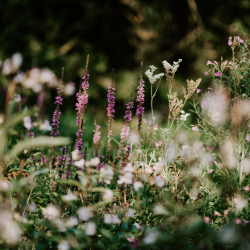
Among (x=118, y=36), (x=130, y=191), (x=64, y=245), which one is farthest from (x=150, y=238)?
(x=118, y=36)

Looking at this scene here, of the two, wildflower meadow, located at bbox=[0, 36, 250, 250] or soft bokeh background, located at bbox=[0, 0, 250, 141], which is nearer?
wildflower meadow, located at bbox=[0, 36, 250, 250]

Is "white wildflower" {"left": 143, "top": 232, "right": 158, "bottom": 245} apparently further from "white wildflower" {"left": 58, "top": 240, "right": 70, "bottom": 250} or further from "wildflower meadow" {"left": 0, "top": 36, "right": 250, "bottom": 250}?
"white wildflower" {"left": 58, "top": 240, "right": 70, "bottom": 250}

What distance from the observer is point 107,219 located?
1402 mm

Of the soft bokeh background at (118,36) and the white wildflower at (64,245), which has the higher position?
the soft bokeh background at (118,36)

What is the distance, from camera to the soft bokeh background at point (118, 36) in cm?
533

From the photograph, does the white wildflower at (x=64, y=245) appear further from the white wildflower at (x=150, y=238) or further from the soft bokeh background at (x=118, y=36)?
the soft bokeh background at (x=118, y=36)

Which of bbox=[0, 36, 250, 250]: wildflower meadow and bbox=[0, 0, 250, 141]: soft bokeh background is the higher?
bbox=[0, 0, 250, 141]: soft bokeh background

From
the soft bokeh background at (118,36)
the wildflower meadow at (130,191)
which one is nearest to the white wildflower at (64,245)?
the wildflower meadow at (130,191)

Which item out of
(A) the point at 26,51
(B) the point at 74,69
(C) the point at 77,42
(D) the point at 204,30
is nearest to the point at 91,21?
(C) the point at 77,42

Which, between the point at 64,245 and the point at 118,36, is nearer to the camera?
the point at 64,245

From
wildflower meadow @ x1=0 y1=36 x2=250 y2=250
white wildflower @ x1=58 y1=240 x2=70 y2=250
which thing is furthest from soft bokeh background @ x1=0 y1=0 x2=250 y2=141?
white wildflower @ x1=58 y1=240 x2=70 y2=250

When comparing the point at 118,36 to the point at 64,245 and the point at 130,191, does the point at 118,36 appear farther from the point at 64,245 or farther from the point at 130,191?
the point at 64,245

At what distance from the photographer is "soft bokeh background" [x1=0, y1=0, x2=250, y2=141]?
5332 millimetres

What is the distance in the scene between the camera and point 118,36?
5832 mm
